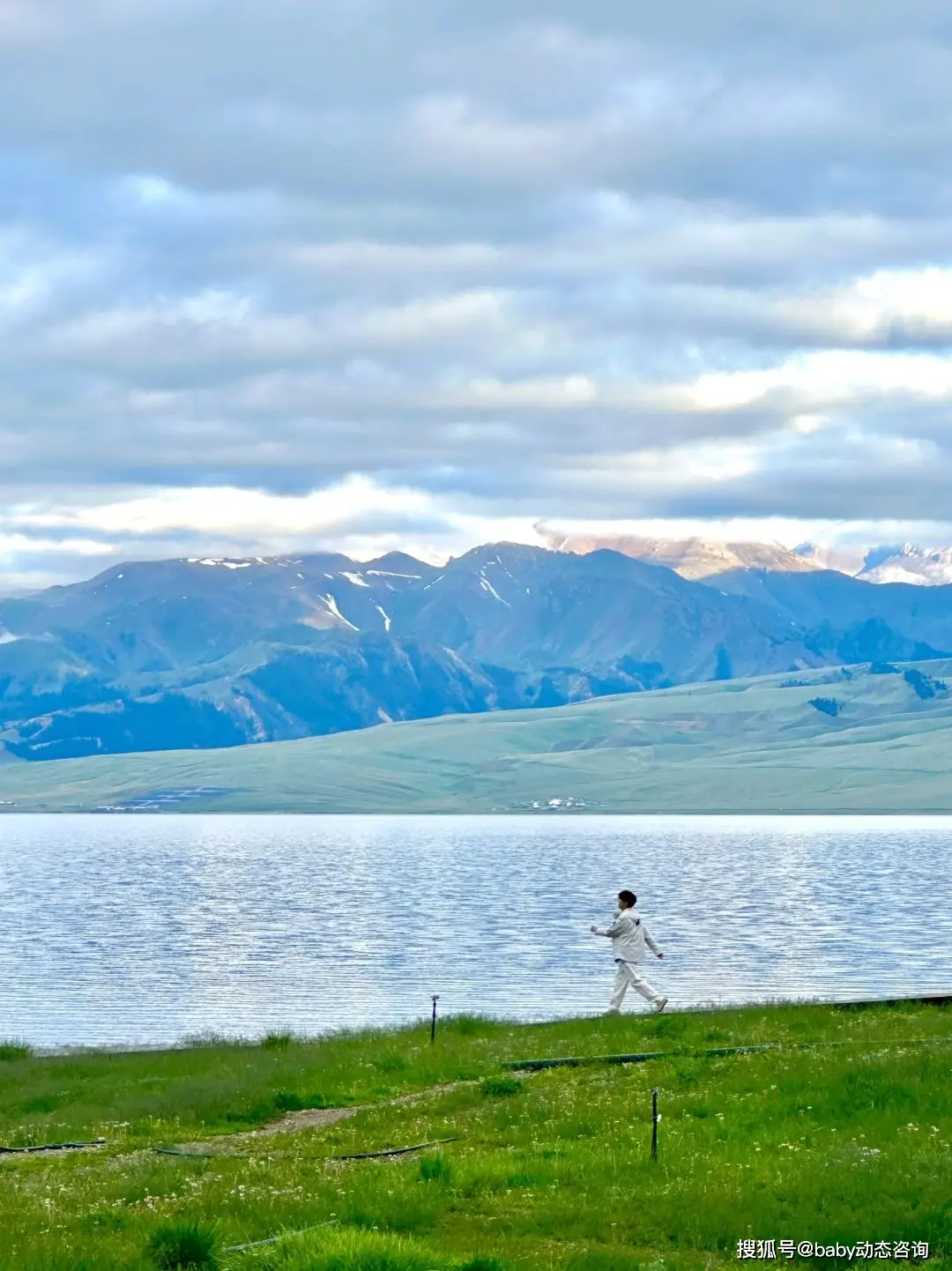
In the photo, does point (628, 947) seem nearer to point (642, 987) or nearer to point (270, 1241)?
point (642, 987)

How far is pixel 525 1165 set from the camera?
845 inches

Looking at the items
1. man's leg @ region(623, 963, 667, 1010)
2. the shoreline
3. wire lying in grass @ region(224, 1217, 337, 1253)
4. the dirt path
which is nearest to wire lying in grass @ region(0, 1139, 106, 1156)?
the dirt path

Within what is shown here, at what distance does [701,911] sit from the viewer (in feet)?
427

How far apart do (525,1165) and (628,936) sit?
24277 millimetres

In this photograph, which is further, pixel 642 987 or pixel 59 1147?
pixel 642 987

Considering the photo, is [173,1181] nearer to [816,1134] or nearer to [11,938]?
[816,1134]

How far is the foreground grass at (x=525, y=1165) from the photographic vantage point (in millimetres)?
17391

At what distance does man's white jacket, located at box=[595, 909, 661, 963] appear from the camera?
45.3 metres

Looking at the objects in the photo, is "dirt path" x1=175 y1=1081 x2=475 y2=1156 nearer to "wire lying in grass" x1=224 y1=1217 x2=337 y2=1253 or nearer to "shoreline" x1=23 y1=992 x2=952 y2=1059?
→ "wire lying in grass" x1=224 y1=1217 x2=337 y2=1253

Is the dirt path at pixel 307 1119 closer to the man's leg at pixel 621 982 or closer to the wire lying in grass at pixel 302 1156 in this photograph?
the wire lying in grass at pixel 302 1156

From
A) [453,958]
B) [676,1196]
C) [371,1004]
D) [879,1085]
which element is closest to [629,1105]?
[879,1085]

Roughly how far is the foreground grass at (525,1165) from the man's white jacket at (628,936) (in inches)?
336

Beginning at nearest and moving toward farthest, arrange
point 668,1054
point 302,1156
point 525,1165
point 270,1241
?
point 270,1241 → point 525,1165 → point 302,1156 → point 668,1054

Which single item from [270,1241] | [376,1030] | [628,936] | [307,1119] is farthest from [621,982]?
[270,1241]
